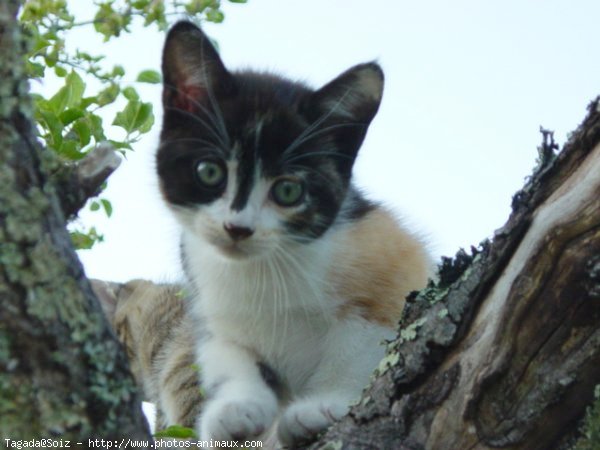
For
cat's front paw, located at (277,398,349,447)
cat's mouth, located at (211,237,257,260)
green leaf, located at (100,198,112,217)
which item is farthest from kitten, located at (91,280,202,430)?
cat's front paw, located at (277,398,349,447)

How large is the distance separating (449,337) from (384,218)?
1.52m

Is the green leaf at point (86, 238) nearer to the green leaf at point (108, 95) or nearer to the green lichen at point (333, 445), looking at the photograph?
the green leaf at point (108, 95)

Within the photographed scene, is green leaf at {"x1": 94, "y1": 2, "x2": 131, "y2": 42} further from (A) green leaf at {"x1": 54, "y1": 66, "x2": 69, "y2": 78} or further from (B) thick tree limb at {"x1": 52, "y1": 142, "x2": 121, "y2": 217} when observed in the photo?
(B) thick tree limb at {"x1": 52, "y1": 142, "x2": 121, "y2": 217}

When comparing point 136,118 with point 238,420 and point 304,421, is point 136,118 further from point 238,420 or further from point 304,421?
point 304,421

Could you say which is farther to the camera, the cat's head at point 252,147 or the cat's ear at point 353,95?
the cat's ear at point 353,95

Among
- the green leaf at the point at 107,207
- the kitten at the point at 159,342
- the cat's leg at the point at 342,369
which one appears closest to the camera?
the cat's leg at the point at 342,369

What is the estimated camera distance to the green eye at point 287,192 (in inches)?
125

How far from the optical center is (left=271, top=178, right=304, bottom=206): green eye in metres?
3.19

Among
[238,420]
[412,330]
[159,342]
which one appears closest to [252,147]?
[238,420]

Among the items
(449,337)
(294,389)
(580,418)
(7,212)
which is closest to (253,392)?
(294,389)

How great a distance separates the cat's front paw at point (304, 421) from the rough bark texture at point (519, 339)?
50 centimetres

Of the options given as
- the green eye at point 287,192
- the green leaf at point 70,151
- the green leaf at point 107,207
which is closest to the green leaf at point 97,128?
the green leaf at point 70,151

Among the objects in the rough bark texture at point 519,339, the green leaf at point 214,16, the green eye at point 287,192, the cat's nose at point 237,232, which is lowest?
the rough bark texture at point 519,339

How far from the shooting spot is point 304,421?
8.94 ft
